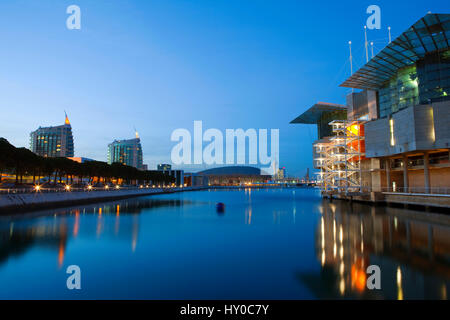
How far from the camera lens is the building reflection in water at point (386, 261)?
9.03m

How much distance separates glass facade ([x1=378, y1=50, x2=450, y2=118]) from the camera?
42344 mm

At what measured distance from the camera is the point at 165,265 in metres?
13.0

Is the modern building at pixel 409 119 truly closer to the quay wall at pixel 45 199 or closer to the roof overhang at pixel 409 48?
the roof overhang at pixel 409 48

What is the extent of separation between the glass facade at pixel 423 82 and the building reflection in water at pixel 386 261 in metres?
30.3

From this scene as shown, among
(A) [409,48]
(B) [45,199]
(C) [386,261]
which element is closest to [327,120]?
(A) [409,48]

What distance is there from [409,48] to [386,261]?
143 feet

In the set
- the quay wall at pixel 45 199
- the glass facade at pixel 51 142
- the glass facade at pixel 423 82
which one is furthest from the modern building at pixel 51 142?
the glass facade at pixel 423 82

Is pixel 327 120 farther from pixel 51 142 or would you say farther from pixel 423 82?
pixel 51 142

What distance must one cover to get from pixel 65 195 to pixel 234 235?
38832 mm

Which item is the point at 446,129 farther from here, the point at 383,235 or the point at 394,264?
the point at 394,264

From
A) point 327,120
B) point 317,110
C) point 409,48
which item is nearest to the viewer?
point 409,48

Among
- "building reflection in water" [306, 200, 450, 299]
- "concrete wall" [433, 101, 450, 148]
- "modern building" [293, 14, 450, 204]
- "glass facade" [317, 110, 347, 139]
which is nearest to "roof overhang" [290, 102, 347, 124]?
"glass facade" [317, 110, 347, 139]

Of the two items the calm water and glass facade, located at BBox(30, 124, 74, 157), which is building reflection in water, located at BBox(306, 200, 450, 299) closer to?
Answer: the calm water

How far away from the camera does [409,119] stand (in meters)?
38.9
